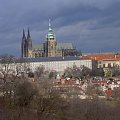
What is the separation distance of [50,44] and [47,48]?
159cm

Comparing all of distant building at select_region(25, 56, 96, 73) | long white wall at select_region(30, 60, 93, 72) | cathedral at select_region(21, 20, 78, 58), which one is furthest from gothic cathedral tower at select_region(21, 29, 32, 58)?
long white wall at select_region(30, 60, 93, 72)

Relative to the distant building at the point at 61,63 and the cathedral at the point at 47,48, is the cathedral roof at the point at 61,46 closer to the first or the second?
the cathedral at the point at 47,48

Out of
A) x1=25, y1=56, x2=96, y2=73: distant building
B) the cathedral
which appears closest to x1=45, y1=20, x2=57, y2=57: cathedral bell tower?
the cathedral

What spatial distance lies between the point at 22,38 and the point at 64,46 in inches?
530

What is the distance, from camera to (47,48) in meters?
139

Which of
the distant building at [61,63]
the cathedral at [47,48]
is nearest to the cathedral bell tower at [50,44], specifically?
the cathedral at [47,48]

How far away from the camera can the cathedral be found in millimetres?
139625

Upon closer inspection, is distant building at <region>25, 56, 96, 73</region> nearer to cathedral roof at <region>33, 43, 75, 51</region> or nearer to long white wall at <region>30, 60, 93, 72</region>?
long white wall at <region>30, 60, 93, 72</region>

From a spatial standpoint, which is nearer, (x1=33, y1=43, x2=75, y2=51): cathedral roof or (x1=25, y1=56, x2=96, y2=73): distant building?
(x1=25, y1=56, x2=96, y2=73): distant building

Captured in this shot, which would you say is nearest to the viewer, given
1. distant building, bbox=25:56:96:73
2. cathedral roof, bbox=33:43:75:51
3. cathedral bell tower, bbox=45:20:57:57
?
distant building, bbox=25:56:96:73

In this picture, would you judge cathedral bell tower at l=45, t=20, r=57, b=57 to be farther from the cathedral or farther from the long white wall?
the long white wall

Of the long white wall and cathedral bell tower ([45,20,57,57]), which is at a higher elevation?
cathedral bell tower ([45,20,57,57])

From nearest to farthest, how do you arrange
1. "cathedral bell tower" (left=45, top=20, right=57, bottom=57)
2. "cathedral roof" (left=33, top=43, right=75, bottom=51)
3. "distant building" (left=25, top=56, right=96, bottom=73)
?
1. "distant building" (left=25, top=56, right=96, bottom=73)
2. "cathedral bell tower" (left=45, top=20, right=57, bottom=57)
3. "cathedral roof" (left=33, top=43, right=75, bottom=51)

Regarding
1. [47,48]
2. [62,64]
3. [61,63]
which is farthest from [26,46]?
[61,63]
